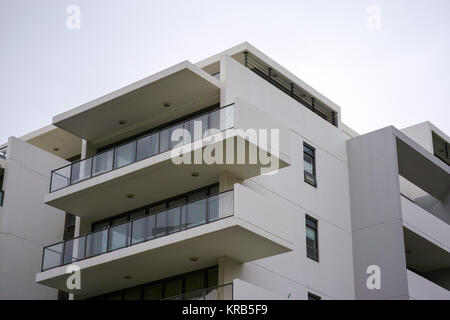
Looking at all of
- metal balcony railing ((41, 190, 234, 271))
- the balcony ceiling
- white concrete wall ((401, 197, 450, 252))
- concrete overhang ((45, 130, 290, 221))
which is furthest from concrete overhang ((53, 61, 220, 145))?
white concrete wall ((401, 197, 450, 252))

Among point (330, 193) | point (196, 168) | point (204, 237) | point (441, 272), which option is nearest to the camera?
point (204, 237)

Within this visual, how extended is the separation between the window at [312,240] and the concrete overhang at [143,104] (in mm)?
5711

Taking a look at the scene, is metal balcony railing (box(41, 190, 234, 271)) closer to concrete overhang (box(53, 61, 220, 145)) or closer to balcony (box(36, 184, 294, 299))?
balcony (box(36, 184, 294, 299))

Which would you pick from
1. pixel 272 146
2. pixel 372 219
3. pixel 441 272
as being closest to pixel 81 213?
pixel 272 146

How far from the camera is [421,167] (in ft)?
129

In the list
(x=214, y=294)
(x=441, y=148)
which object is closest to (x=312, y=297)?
(x=214, y=294)

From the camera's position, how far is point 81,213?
34188 mm

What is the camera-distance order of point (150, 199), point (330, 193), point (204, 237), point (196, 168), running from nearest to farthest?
point (204, 237)
point (196, 168)
point (150, 199)
point (330, 193)

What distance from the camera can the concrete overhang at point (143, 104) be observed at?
102 feet

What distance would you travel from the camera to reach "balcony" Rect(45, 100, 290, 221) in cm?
2897

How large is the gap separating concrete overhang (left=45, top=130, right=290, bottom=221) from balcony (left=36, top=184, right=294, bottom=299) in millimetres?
1598
